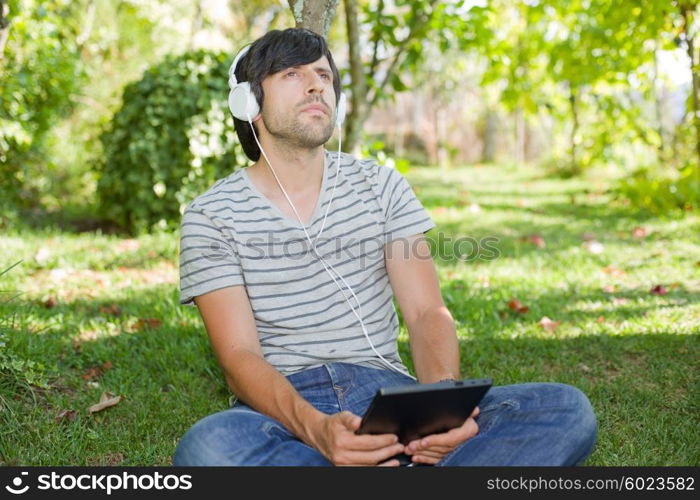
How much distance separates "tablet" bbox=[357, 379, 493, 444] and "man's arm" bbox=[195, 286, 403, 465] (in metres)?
0.05

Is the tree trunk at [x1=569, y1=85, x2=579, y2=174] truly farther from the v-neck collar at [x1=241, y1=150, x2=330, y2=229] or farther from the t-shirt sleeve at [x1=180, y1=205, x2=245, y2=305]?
the t-shirt sleeve at [x1=180, y1=205, x2=245, y2=305]

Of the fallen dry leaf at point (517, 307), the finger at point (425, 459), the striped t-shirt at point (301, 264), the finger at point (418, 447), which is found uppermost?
the striped t-shirt at point (301, 264)

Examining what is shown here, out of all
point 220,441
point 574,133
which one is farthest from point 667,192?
point 220,441

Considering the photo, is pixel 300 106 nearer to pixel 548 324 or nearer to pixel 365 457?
pixel 365 457

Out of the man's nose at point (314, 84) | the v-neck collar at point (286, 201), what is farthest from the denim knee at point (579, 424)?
the man's nose at point (314, 84)

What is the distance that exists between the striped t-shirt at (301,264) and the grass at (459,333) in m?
0.70

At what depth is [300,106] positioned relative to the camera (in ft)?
8.56

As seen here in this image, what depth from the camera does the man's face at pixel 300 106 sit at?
8.51 feet

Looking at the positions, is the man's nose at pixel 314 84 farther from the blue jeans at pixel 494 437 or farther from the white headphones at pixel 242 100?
the blue jeans at pixel 494 437

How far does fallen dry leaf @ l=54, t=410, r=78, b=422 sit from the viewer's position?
2.78 m

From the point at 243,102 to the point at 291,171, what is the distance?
1.04 feet

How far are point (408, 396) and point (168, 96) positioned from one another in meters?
4.90

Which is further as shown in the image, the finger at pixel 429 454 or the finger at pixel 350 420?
the finger at pixel 429 454
